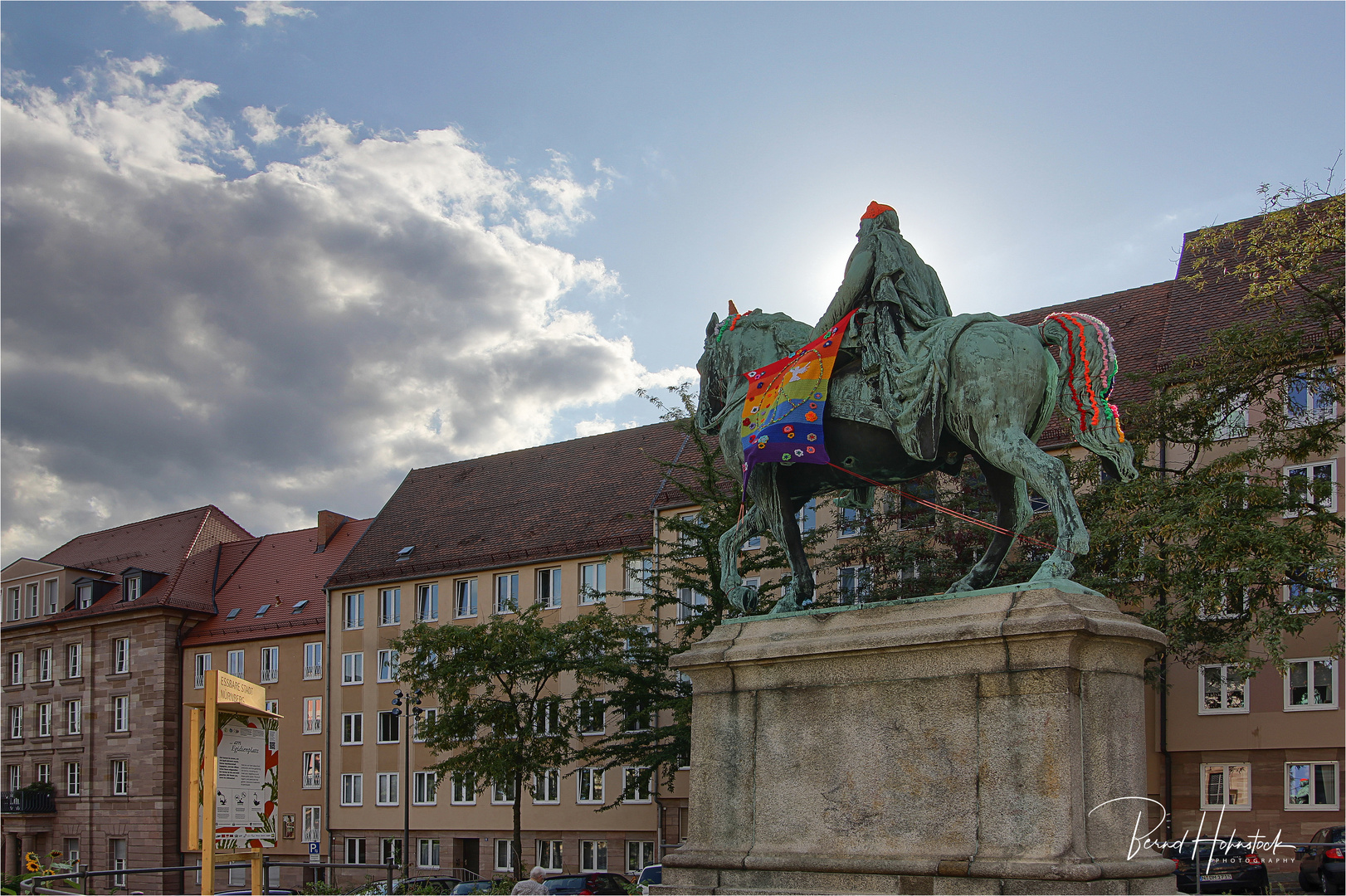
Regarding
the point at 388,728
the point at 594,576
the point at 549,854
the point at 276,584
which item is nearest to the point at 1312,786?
the point at 594,576

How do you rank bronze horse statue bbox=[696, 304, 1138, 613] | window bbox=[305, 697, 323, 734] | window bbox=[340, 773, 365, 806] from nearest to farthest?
bronze horse statue bbox=[696, 304, 1138, 613] → window bbox=[340, 773, 365, 806] → window bbox=[305, 697, 323, 734]

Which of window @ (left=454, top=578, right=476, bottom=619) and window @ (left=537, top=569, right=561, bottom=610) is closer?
window @ (left=537, top=569, right=561, bottom=610)

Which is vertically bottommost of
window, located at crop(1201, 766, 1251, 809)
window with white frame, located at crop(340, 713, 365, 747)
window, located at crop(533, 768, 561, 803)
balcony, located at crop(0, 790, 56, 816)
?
balcony, located at crop(0, 790, 56, 816)

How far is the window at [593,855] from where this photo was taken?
44031 mm

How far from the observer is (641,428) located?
171 ft

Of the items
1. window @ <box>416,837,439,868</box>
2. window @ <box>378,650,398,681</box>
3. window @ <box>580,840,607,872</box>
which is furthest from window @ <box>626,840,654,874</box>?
window @ <box>378,650,398,681</box>

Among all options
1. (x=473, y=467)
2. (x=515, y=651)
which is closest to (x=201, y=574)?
(x=473, y=467)

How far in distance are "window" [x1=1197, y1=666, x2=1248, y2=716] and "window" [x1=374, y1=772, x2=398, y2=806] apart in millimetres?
29249

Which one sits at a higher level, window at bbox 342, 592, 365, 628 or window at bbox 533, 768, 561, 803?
window at bbox 342, 592, 365, 628

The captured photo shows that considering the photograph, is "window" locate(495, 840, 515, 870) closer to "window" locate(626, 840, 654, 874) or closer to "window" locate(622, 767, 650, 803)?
"window" locate(626, 840, 654, 874)

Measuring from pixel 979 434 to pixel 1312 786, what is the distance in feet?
93.1

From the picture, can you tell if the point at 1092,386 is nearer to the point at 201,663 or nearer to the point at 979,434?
the point at 979,434

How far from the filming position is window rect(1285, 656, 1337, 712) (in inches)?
1268

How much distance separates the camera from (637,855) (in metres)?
43.1
